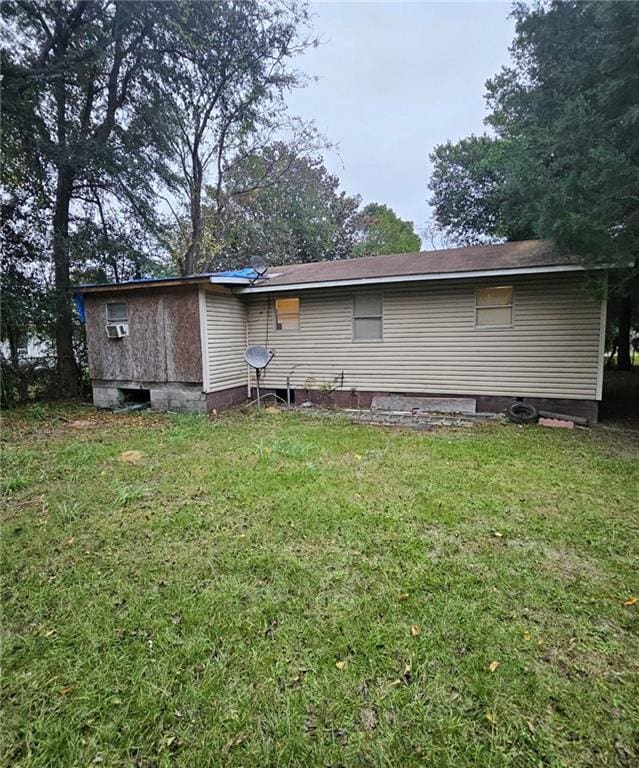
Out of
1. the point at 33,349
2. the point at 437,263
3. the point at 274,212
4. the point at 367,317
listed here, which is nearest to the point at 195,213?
the point at 274,212

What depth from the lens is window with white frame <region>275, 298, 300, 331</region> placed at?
8.88 m

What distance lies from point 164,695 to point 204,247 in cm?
1583

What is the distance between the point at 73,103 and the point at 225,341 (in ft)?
22.1

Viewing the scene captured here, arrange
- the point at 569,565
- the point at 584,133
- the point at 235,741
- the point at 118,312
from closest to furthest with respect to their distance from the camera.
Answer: the point at 235,741 < the point at 569,565 < the point at 584,133 < the point at 118,312

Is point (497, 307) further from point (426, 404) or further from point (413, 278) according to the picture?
point (426, 404)

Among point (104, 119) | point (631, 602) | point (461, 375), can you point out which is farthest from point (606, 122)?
point (104, 119)

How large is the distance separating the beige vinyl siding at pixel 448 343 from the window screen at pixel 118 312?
2673 millimetres

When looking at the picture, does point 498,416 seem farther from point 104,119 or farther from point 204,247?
point 204,247

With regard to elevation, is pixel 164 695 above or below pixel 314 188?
below

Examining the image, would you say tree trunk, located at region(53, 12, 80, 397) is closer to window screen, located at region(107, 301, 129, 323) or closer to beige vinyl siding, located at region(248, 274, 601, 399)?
window screen, located at region(107, 301, 129, 323)

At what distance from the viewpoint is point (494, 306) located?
731cm

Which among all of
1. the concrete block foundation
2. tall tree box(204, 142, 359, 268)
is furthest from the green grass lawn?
tall tree box(204, 142, 359, 268)

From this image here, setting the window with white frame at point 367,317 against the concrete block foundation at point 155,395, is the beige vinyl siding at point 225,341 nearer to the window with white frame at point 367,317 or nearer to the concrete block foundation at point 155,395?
the concrete block foundation at point 155,395

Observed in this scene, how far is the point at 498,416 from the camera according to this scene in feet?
23.7
